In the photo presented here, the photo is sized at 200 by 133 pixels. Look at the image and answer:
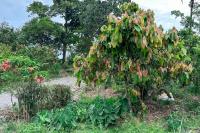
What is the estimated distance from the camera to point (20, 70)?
40.4 ft

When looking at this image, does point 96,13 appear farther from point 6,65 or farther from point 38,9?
point 6,65

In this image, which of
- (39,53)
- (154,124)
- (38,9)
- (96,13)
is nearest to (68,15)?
(38,9)

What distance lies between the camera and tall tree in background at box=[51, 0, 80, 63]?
1014 inches

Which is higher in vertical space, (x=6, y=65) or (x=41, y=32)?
(x=41, y=32)

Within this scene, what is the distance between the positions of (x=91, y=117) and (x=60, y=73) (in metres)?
13.0

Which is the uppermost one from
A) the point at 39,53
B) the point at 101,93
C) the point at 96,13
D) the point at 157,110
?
the point at 96,13

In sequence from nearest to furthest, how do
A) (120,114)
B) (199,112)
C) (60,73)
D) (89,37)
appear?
(120,114) < (199,112) < (60,73) < (89,37)

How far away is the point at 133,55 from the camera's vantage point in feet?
36.2

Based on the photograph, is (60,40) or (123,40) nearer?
(123,40)

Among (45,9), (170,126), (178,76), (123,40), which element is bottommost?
(170,126)

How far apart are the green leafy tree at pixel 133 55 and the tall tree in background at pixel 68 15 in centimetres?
1413

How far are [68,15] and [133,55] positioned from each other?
1560cm

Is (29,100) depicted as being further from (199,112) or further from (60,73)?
(60,73)

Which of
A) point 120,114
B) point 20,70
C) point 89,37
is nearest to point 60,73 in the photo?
point 89,37
